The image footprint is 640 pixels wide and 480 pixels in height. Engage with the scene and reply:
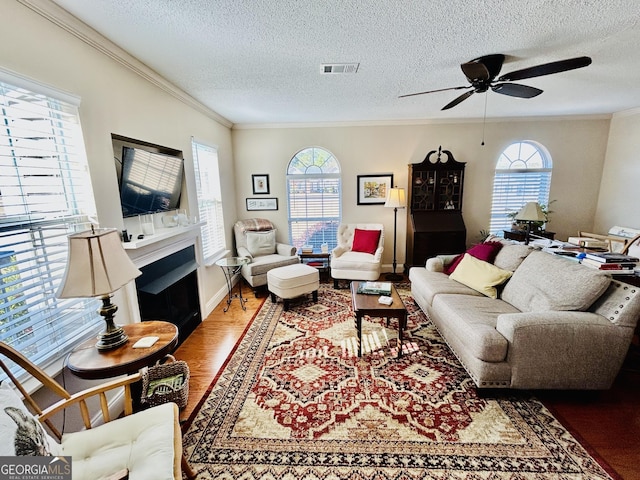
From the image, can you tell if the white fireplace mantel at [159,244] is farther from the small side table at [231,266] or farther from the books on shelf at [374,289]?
the books on shelf at [374,289]

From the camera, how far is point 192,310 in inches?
125

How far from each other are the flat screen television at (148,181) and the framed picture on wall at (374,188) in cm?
285

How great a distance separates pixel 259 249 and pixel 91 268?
9.86ft

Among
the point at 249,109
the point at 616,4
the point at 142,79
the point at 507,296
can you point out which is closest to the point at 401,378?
the point at 507,296

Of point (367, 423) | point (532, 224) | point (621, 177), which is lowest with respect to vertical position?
point (367, 423)

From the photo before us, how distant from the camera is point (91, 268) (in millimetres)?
1372

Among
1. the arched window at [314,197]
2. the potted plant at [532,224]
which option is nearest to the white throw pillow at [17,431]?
the arched window at [314,197]

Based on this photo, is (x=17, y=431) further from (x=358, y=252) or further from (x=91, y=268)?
(x=358, y=252)

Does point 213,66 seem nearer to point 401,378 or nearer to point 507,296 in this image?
point 401,378

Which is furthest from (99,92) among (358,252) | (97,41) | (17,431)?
(358,252)

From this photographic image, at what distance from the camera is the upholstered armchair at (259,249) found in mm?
3938

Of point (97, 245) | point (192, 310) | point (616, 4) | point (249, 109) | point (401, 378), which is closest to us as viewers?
point (97, 245)

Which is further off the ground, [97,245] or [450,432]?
[97,245]

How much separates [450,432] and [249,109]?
3950 mm
